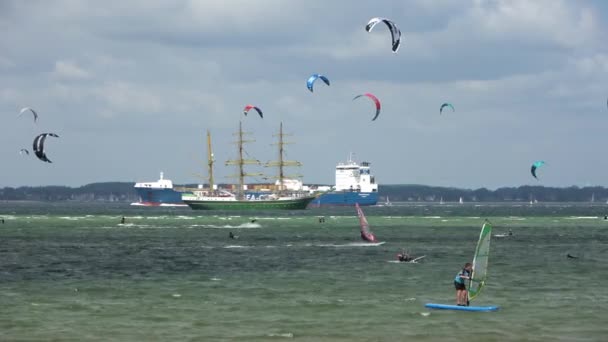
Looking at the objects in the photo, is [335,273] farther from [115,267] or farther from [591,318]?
[591,318]

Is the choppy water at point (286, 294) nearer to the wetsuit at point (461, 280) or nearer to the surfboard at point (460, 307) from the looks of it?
the surfboard at point (460, 307)

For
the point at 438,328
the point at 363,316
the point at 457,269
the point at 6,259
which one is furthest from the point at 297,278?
the point at 6,259

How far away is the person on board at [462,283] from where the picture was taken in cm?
3566

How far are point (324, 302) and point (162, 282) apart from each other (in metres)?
10.7

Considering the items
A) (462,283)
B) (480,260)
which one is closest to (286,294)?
(462,283)

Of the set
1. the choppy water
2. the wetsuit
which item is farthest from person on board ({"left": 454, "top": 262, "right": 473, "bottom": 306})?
the choppy water

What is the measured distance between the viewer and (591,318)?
34.5 meters

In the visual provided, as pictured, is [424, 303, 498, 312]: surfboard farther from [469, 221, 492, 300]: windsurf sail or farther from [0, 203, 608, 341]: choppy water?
[469, 221, 492, 300]: windsurf sail

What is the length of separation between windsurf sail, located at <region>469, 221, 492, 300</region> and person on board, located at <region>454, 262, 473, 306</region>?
0.19 m

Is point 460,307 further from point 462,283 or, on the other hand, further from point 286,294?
point 286,294

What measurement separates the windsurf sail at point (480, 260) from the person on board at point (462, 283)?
19 centimetres

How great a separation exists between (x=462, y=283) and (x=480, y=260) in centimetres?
100

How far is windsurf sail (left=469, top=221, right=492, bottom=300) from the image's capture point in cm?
3525

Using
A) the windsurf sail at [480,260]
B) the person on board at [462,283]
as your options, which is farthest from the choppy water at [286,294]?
the windsurf sail at [480,260]
